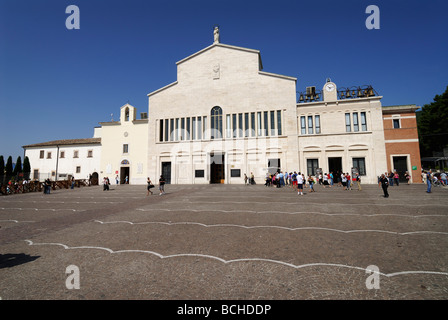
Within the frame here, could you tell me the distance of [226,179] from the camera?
3198 cm

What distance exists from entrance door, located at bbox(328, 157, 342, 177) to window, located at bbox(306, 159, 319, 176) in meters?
1.84

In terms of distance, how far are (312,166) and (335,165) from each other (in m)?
3.09

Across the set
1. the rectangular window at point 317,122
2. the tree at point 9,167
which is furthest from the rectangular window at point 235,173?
the tree at point 9,167

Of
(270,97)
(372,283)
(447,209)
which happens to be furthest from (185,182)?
(372,283)

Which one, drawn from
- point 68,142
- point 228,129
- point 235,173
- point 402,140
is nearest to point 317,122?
point 402,140

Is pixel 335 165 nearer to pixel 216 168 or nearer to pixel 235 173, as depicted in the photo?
pixel 235 173

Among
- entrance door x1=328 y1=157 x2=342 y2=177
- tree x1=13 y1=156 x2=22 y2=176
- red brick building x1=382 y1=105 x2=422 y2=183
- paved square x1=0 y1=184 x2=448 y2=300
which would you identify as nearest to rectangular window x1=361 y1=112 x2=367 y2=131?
red brick building x1=382 y1=105 x2=422 y2=183

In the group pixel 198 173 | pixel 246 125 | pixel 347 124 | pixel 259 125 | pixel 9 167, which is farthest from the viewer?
pixel 9 167

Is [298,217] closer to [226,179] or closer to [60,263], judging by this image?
[60,263]

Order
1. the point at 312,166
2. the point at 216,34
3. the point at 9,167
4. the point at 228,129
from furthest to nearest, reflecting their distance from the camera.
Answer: the point at 9,167 → the point at 216,34 → the point at 228,129 → the point at 312,166

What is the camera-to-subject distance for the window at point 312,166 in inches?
1160

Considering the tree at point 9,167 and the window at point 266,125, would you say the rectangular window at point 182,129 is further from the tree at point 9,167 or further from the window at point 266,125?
the tree at point 9,167

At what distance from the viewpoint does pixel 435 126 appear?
4369 cm

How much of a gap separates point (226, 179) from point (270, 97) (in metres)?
13.8
